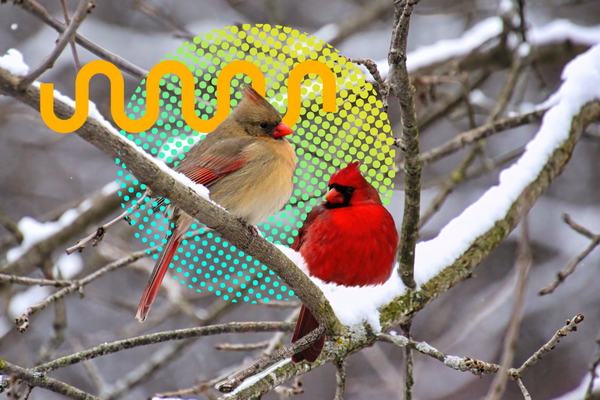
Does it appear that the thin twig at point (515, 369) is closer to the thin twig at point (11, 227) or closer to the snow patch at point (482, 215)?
the snow patch at point (482, 215)

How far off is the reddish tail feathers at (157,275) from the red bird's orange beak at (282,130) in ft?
1.90

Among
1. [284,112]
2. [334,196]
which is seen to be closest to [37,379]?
[334,196]

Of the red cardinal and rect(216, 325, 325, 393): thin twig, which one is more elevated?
the red cardinal

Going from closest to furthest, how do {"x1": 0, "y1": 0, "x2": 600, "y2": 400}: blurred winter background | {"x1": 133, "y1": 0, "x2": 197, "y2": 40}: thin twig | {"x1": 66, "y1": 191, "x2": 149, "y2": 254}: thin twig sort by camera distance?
{"x1": 66, "y1": 191, "x2": 149, "y2": 254}: thin twig
{"x1": 133, "y1": 0, "x2": 197, "y2": 40}: thin twig
{"x1": 0, "y1": 0, "x2": 600, "y2": 400}: blurred winter background

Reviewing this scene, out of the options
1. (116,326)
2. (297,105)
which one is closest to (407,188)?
(297,105)

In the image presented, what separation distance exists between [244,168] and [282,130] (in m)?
0.22

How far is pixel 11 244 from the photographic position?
3.99 meters

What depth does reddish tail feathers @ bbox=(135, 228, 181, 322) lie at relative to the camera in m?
2.13

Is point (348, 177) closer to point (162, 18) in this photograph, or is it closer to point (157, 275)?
point (157, 275)

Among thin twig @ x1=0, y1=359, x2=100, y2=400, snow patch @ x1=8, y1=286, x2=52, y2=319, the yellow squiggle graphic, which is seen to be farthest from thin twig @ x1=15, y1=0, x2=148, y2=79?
snow patch @ x1=8, y1=286, x2=52, y2=319

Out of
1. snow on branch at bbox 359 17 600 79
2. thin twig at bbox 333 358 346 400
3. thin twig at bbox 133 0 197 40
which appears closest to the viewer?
thin twig at bbox 333 358 346 400

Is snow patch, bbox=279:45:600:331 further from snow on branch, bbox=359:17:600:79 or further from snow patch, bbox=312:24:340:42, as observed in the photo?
snow patch, bbox=312:24:340:42

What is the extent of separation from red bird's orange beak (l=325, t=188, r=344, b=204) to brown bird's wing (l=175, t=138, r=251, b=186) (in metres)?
0.37

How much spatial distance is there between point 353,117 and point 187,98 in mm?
552
